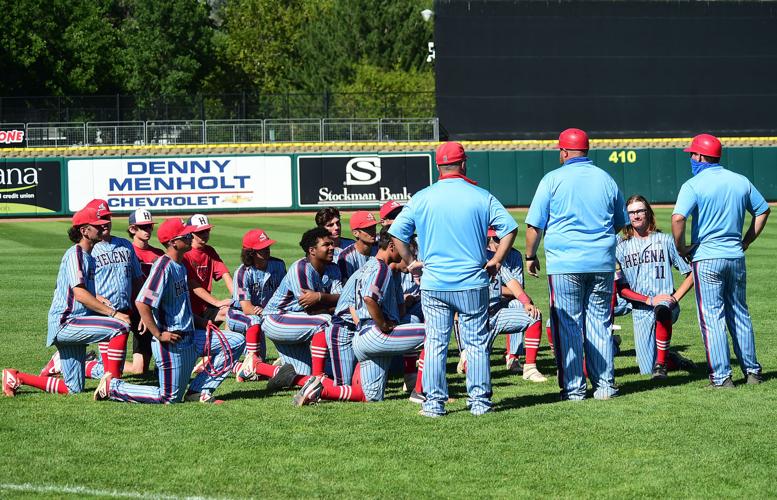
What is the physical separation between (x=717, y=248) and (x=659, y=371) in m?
1.41

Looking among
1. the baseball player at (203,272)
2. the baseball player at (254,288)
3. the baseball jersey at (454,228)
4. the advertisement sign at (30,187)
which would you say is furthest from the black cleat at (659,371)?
the advertisement sign at (30,187)

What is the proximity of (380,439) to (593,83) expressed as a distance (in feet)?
86.8

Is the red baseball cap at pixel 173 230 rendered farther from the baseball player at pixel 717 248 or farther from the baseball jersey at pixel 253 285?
the baseball player at pixel 717 248

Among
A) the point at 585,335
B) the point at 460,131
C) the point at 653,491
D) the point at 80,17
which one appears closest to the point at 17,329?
the point at 585,335

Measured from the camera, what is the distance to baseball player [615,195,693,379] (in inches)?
364

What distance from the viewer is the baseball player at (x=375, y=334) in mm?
7820

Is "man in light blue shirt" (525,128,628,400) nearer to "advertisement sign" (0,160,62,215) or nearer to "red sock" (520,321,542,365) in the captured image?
"red sock" (520,321,542,365)

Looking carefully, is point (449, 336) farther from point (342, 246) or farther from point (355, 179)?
point (355, 179)

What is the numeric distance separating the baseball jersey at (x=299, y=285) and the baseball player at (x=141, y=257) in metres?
1.42

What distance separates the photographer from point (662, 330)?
365 inches

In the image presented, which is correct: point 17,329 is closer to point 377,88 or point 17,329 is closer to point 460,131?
point 460,131

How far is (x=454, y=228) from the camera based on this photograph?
736 cm

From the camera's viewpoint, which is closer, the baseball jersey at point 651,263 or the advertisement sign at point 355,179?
the baseball jersey at point 651,263

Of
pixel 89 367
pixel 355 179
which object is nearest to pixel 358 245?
Answer: pixel 89 367
